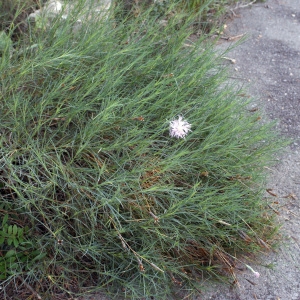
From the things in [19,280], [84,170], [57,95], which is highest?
[57,95]

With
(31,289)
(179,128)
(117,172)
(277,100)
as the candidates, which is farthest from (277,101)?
(31,289)

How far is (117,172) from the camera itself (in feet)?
7.29

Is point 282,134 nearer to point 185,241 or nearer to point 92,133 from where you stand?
point 185,241

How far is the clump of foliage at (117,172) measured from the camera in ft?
7.00

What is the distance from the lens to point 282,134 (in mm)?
3156

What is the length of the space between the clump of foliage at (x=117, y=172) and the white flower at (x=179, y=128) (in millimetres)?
32

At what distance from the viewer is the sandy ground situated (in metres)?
2.36

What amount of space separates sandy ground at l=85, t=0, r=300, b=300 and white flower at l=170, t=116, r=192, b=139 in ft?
2.01

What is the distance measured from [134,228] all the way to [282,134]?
1.41 metres

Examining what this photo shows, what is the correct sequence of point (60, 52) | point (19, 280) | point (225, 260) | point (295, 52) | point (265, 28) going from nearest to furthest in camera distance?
point (19, 280)
point (225, 260)
point (60, 52)
point (295, 52)
point (265, 28)

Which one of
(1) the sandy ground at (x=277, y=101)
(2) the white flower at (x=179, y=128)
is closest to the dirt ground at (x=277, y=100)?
(1) the sandy ground at (x=277, y=101)

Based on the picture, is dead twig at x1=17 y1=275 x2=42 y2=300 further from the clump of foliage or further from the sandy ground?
the sandy ground

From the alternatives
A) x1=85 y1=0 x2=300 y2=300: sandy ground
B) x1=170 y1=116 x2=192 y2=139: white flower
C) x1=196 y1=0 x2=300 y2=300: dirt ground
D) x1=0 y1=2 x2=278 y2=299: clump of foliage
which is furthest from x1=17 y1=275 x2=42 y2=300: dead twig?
x1=170 y1=116 x2=192 y2=139: white flower

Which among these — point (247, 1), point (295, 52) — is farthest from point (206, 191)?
point (247, 1)
